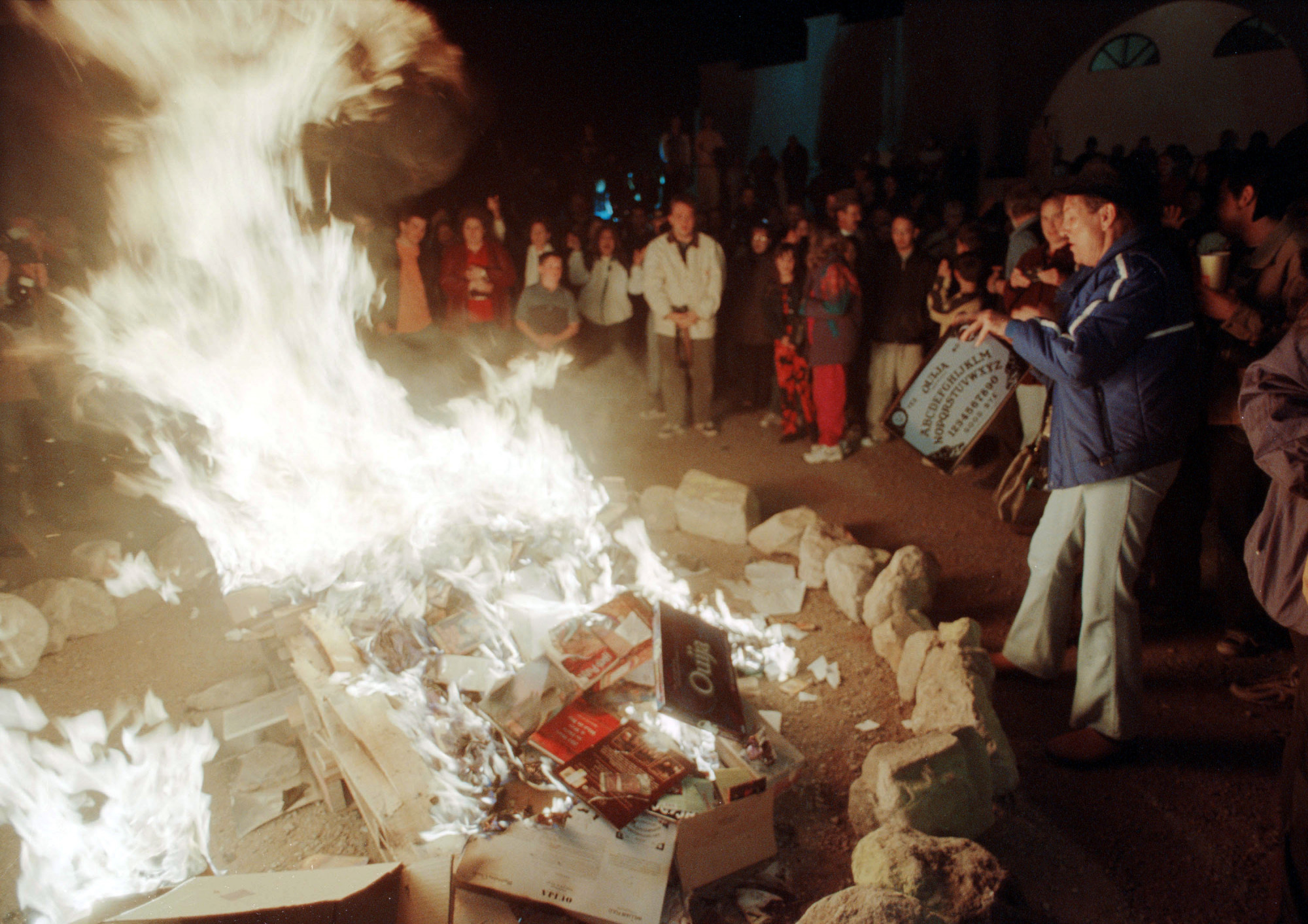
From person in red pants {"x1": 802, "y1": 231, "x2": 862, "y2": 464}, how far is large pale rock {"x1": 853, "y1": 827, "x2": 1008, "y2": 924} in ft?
16.8

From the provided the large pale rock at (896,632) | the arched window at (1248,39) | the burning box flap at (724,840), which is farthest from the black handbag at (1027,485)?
the arched window at (1248,39)

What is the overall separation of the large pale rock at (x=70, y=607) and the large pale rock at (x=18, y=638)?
127 millimetres

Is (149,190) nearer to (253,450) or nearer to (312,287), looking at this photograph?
(312,287)

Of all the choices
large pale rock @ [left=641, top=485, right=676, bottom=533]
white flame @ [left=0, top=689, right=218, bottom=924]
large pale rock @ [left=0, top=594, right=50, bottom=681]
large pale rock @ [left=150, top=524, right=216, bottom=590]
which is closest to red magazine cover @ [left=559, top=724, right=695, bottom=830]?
white flame @ [left=0, top=689, right=218, bottom=924]

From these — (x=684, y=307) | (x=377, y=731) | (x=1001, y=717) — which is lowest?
(x=1001, y=717)

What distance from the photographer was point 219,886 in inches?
99.2

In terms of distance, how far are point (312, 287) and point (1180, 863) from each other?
5825 mm

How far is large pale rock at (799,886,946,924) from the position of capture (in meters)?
2.24

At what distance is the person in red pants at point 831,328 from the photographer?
24.0 feet

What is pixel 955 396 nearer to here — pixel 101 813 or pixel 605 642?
pixel 605 642

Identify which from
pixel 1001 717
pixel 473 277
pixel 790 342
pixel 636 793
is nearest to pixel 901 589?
pixel 1001 717

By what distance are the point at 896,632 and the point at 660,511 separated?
240 cm

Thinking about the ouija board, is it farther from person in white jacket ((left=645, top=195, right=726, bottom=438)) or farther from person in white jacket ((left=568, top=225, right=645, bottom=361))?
person in white jacket ((left=568, top=225, right=645, bottom=361))

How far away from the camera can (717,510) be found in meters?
5.93
